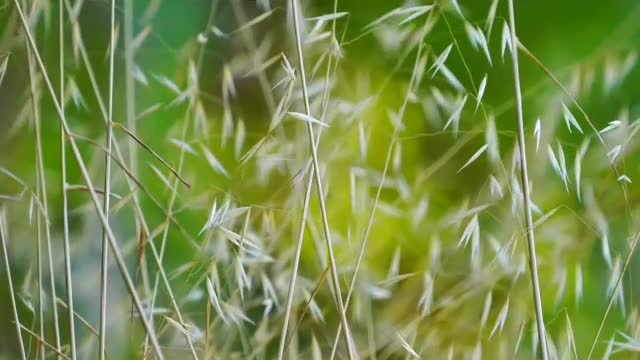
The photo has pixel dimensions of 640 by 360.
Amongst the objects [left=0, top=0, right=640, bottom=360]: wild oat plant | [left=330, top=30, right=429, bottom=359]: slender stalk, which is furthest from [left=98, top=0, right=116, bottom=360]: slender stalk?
[left=330, top=30, right=429, bottom=359]: slender stalk

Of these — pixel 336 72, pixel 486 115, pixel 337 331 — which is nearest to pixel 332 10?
pixel 336 72

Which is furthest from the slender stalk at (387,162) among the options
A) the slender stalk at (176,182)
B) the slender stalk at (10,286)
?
the slender stalk at (10,286)

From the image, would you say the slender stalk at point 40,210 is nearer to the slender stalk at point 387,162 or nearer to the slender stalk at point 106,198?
the slender stalk at point 106,198

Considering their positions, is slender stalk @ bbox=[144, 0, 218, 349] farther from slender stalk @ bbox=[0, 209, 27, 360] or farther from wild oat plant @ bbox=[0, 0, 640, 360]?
slender stalk @ bbox=[0, 209, 27, 360]

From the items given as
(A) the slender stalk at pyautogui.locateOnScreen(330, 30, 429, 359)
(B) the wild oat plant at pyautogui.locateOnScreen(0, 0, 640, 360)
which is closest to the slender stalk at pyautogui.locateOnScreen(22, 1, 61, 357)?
(B) the wild oat plant at pyautogui.locateOnScreen(0, 0, 640, 360)

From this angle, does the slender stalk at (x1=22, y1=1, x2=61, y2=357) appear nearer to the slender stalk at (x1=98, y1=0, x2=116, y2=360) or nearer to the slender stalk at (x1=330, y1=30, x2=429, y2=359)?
the slender stalk at (x1=98, y1=0, x2=116, y2=360)

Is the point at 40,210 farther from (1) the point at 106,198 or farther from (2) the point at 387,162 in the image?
(2) the point at 387,162

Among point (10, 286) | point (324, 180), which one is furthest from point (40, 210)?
point (324, 180)

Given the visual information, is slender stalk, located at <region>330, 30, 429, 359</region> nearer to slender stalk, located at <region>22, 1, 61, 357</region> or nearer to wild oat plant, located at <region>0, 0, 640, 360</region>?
wild oat plant, located at <region>0, 0, 640, 360</region>
